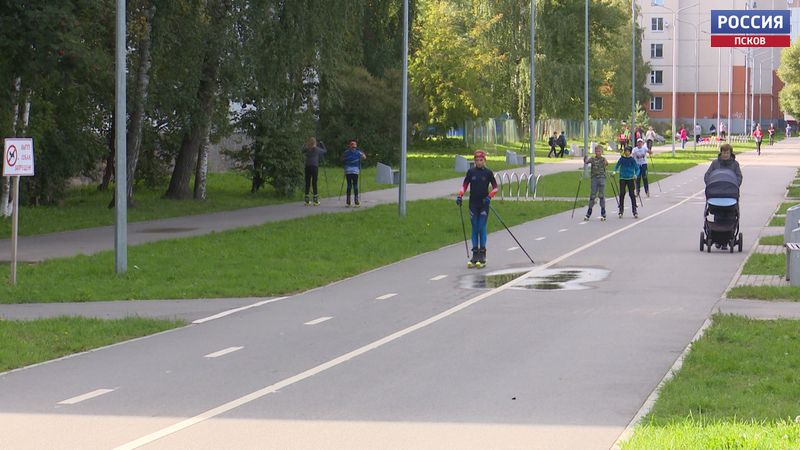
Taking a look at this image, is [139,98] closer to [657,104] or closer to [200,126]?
[200,126]

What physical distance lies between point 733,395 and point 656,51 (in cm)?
13051

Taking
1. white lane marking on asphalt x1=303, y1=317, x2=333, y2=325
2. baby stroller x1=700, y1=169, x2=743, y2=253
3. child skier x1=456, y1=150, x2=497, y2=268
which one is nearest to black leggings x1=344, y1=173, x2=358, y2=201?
child skier x1=456, y1=150, x2=497, y2=268

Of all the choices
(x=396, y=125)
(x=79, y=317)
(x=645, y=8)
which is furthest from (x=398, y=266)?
(x=645, y=8)

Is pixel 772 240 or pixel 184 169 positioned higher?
pixel 184 169

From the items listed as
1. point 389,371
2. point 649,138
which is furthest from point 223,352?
point 649,138

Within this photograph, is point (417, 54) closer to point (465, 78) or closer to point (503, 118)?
point (465, 78)

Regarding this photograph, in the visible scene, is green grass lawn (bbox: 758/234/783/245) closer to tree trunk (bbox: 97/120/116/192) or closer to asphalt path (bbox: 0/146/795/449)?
asphalt path (bbox: 0/146/795/449)

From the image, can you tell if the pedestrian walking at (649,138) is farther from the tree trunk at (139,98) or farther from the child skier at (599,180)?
the tree trunk at (139,98)

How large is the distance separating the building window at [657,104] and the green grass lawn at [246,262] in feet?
363

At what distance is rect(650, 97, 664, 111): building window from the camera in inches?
5404

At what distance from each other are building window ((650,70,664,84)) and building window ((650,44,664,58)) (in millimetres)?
1631

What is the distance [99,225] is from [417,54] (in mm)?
45628

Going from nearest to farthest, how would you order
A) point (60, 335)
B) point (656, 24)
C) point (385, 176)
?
point (60, 335) → point (385, 176) → point (656, 24)

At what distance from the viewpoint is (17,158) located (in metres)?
17.7
